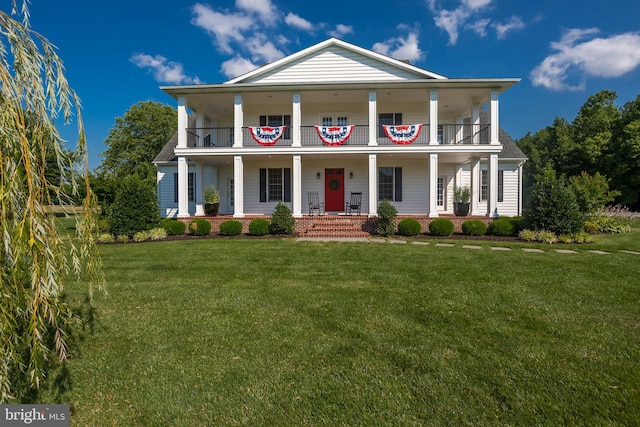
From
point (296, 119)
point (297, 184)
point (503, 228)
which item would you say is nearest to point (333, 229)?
point (297, 184)

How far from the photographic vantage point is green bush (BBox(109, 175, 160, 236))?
12391 millimetres

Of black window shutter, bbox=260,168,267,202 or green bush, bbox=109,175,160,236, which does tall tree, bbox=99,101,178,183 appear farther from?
green bush, bbox=109,175,160,236

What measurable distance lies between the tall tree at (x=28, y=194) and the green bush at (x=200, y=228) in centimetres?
1161

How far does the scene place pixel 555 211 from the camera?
453 inches

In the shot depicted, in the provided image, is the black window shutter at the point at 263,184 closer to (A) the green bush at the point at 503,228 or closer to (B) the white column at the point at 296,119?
(B) the white column at the point at 296,119

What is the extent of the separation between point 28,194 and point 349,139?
1489 cm

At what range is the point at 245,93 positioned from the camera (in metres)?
14.9

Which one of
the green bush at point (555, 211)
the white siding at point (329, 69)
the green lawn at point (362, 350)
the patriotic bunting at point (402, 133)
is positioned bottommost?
the green lawn at point (362, 350)

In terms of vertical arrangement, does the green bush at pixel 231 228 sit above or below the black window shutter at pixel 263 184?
below

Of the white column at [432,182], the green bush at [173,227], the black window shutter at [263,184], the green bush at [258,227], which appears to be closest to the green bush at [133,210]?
the green bush at [173,227]

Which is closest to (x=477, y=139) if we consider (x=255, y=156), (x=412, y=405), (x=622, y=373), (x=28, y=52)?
(x=255, y=156)

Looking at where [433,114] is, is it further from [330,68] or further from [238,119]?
[238,119]

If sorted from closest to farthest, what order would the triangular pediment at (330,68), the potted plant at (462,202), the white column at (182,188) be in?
the white column at (182,188)
the potted plant at (462,202)
the triangular pediment at (330,68)

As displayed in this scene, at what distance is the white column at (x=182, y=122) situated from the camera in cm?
1477
